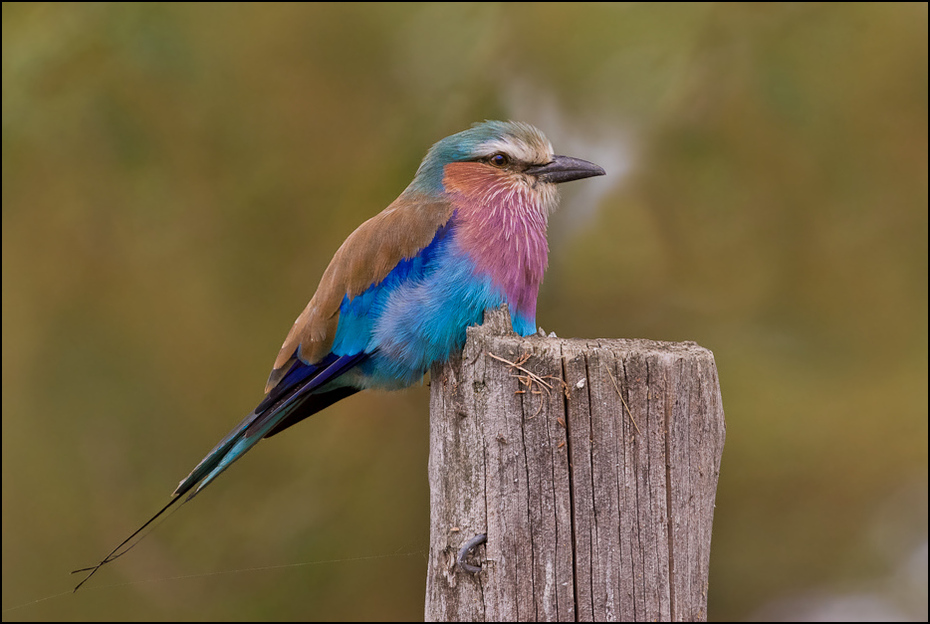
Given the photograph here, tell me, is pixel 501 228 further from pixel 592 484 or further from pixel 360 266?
pixel 592 484

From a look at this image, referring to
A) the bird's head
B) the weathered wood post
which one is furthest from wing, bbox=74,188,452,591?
the weathered wood post

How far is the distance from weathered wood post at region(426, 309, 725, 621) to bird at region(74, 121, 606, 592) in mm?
769

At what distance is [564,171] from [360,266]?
85 centimetres

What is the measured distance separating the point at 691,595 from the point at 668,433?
1.29 feet

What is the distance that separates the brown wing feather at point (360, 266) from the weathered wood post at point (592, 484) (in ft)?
3.09

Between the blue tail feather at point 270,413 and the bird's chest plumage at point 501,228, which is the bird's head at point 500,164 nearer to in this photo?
the bird's chest plumage at point 501,228

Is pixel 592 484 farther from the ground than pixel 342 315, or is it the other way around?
pixel 342 315

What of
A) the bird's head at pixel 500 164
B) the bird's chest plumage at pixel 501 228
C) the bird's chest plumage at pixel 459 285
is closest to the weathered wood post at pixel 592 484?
the bird's chest plumage at pixel 459 285

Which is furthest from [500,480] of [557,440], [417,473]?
[417,473]

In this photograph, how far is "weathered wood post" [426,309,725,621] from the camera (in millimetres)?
2221

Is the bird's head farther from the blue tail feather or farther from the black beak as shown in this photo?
the blue tail feather

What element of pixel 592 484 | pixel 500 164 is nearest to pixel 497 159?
pixel 500 164

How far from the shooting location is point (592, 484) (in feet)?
7.31

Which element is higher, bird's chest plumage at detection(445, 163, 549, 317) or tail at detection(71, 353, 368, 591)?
bird's chest plumage at detection(445, 163, 549, 317)
